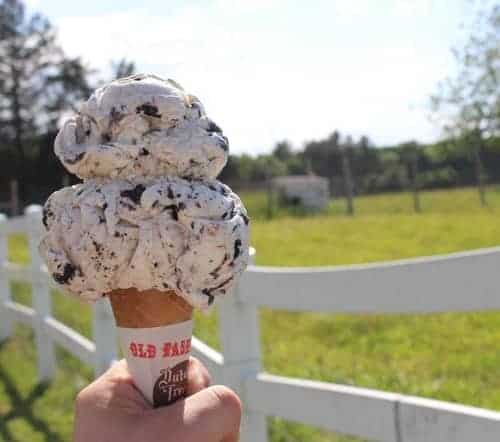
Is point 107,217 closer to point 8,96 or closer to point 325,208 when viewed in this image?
point 325,208

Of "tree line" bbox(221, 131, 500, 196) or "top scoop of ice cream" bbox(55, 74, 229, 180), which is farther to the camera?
"tree line" bbox(221, 131, 500, 196)

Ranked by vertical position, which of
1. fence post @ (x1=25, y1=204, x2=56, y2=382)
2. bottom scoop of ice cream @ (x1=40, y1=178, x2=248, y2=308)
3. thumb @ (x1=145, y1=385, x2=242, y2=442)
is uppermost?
bottom scoop of ice cream @ (x1=40, y1=178, x2=248, y2=308)

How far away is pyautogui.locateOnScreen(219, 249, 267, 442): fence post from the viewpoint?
8.24ft

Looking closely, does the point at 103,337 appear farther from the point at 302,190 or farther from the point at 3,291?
the point at 302,190

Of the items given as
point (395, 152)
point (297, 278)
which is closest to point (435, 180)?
point (395, 152)

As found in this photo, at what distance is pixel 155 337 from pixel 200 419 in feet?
0.45

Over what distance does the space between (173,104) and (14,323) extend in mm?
6446

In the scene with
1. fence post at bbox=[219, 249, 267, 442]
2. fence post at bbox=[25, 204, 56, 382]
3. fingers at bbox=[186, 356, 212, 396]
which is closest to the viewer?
fingers at bbox=[186, 356, 212, 396]

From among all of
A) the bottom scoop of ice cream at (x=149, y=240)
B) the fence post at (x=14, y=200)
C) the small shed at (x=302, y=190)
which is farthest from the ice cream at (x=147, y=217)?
the fence post at (x=14, y=200)

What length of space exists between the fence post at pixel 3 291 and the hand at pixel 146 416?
538cm

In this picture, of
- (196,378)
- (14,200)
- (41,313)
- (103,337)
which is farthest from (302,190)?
(196,378)

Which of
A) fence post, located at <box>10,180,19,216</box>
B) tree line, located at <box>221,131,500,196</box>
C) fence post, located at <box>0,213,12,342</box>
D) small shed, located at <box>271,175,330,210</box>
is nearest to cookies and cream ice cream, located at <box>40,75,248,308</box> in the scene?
fence post, located at <box>0,213,12,342</box>

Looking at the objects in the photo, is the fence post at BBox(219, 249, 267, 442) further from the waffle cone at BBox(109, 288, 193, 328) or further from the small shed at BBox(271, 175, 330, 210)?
the small shed at BBox(271, 175, 330, 210)

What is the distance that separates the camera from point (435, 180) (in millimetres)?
18375
